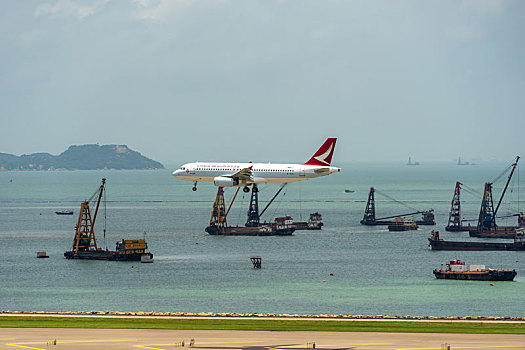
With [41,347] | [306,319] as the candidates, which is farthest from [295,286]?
[41,347]

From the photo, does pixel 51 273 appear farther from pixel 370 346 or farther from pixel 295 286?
pixel 370 346

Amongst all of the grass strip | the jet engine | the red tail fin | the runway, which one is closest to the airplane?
the jet engine

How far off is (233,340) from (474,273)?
4587 inches

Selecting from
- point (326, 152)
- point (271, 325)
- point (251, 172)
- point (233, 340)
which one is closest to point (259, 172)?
point (251, 172)

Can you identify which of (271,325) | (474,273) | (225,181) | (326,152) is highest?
(326,152)

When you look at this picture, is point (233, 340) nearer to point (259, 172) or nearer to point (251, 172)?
point (259, 172)

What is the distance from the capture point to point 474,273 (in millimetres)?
185875

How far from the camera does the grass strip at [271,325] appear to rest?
3430 inches

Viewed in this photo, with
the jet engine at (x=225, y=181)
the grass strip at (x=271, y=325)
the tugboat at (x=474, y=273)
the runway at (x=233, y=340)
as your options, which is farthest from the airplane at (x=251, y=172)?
the tugboat at (x=474, y=273)

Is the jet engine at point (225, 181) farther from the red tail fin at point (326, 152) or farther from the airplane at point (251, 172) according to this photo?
the red tail fin at point (326, 152)

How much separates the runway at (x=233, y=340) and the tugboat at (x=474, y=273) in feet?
339

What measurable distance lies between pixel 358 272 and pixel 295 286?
1044 inches

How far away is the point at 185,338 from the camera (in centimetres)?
8094

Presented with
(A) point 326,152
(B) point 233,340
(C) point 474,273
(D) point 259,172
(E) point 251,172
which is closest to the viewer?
(B) point 233,340
